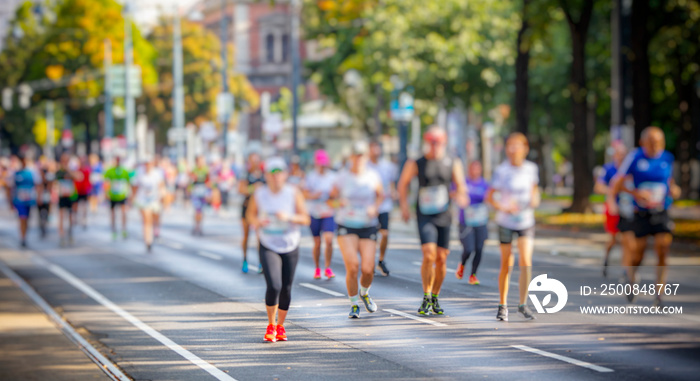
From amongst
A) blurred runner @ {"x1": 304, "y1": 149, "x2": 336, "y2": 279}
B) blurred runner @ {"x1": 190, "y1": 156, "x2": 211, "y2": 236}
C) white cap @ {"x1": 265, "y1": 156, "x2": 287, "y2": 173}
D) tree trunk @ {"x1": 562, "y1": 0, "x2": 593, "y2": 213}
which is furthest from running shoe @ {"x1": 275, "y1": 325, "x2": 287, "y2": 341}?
tree trunk @ {"x1": 562, "y1": 0, "x2": 593, "y2": 213}

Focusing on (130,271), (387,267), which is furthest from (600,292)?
(130,271)

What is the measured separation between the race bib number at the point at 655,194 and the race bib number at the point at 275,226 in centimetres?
425

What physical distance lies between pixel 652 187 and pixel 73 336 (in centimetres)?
644

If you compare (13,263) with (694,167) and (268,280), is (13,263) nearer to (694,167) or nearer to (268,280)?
(268,280)

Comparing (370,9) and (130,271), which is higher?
(370,9)

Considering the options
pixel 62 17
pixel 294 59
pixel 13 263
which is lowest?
pixel 13 263

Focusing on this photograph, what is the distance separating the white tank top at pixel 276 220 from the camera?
33.0 feet

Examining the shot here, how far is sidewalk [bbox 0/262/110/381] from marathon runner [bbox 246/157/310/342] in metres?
1.78

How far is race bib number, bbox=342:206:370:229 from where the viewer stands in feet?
37.9

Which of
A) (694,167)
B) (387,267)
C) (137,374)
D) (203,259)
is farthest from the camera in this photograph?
(694,167)

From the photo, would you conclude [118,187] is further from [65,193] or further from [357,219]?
[357,219]

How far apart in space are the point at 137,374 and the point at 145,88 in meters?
66.3

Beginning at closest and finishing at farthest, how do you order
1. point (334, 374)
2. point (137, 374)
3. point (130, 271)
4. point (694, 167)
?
point (334, 374)
point (137, 374)
point (130, 271)
point (694, 167)

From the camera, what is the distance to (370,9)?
39000mm
